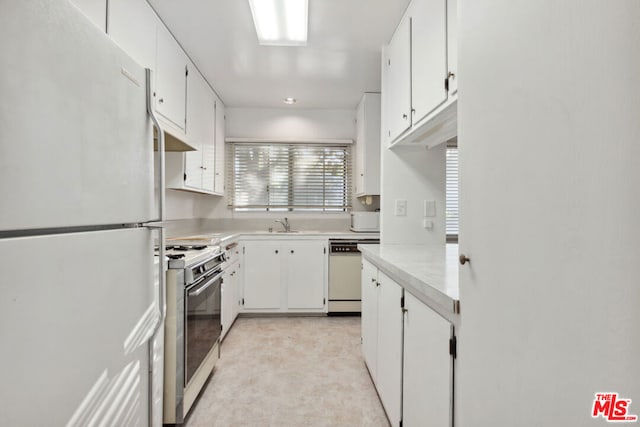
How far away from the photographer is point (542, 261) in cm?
50

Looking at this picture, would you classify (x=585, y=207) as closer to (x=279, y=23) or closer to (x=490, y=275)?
(x=490, y=275)

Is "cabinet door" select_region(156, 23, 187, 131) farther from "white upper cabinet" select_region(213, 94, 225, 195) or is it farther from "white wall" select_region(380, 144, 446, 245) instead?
"white wall" select_region(380, 144, 446, 245)

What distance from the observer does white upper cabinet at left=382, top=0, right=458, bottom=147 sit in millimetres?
1409

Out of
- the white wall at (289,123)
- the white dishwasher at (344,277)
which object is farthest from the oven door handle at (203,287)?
the white wall at (289,123)

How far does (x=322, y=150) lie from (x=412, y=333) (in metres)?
3.08

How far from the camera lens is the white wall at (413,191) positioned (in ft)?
7.75

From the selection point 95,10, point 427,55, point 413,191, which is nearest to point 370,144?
point 413,191

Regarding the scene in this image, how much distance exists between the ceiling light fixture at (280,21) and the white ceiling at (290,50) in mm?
58

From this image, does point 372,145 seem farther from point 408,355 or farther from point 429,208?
point 408,355

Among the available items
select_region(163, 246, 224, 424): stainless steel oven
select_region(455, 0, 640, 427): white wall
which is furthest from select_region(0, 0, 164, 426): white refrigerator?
select_region(455, 0, 640, 427): white wall

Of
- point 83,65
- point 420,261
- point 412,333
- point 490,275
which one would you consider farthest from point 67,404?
point 420,261

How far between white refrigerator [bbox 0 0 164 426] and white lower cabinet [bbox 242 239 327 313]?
2416 millimetres

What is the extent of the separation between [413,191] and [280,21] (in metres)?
1.55

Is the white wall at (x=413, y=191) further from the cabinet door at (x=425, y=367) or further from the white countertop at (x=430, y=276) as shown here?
the cabinet door at (x=425, y=367)
